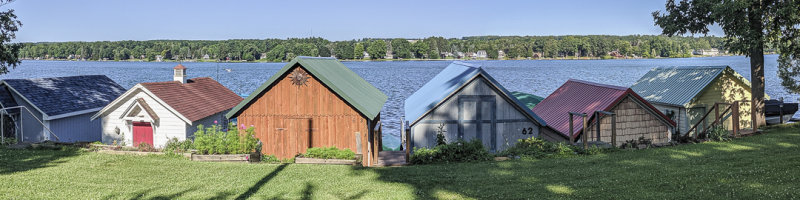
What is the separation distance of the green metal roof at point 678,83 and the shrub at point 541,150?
14.2 meters

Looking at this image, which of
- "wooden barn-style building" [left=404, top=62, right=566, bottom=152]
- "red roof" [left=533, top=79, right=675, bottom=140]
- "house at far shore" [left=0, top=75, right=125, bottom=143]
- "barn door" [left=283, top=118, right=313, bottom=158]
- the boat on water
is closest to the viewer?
"barn door" [left=283, top=118, right=313, bottom=158]

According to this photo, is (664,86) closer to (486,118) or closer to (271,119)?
(486,118)

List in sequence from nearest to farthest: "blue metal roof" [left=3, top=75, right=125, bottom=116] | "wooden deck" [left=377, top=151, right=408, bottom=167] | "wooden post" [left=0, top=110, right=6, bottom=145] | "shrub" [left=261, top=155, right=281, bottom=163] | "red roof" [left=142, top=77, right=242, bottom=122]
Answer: "wooden deck" [left=377, top=151, right=408, bottom=167], "shrub" [left=261, top=155, right=281, bottom=163], "wooden post" [left=0, top=110, right=6, bottom=145], "red roof" [left=142, top=77, right=242, bottom=122], "blue metal roof" [left=3, top=75, right=125, bottom=116]

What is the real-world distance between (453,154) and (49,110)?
2340 centimetres

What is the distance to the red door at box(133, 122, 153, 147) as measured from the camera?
1122 inches

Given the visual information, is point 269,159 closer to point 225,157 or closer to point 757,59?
point 225,157

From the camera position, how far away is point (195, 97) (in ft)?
103

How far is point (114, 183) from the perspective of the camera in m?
17.4

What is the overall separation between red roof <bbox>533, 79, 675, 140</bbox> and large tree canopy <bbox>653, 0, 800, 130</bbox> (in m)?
5.85

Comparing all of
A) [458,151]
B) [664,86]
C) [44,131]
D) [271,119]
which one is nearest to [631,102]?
[458,151]

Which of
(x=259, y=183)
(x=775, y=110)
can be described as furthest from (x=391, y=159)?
(x=775, y=110)

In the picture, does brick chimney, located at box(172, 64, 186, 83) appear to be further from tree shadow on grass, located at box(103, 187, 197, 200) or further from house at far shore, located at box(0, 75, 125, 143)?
tree shadow on grass, located at box(103, 187, 197, 200)

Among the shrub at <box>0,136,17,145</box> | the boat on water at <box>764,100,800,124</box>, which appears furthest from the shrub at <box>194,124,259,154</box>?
the boat on water at <box>764,100,800,124</box>

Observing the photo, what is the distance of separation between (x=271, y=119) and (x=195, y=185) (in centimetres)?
796
